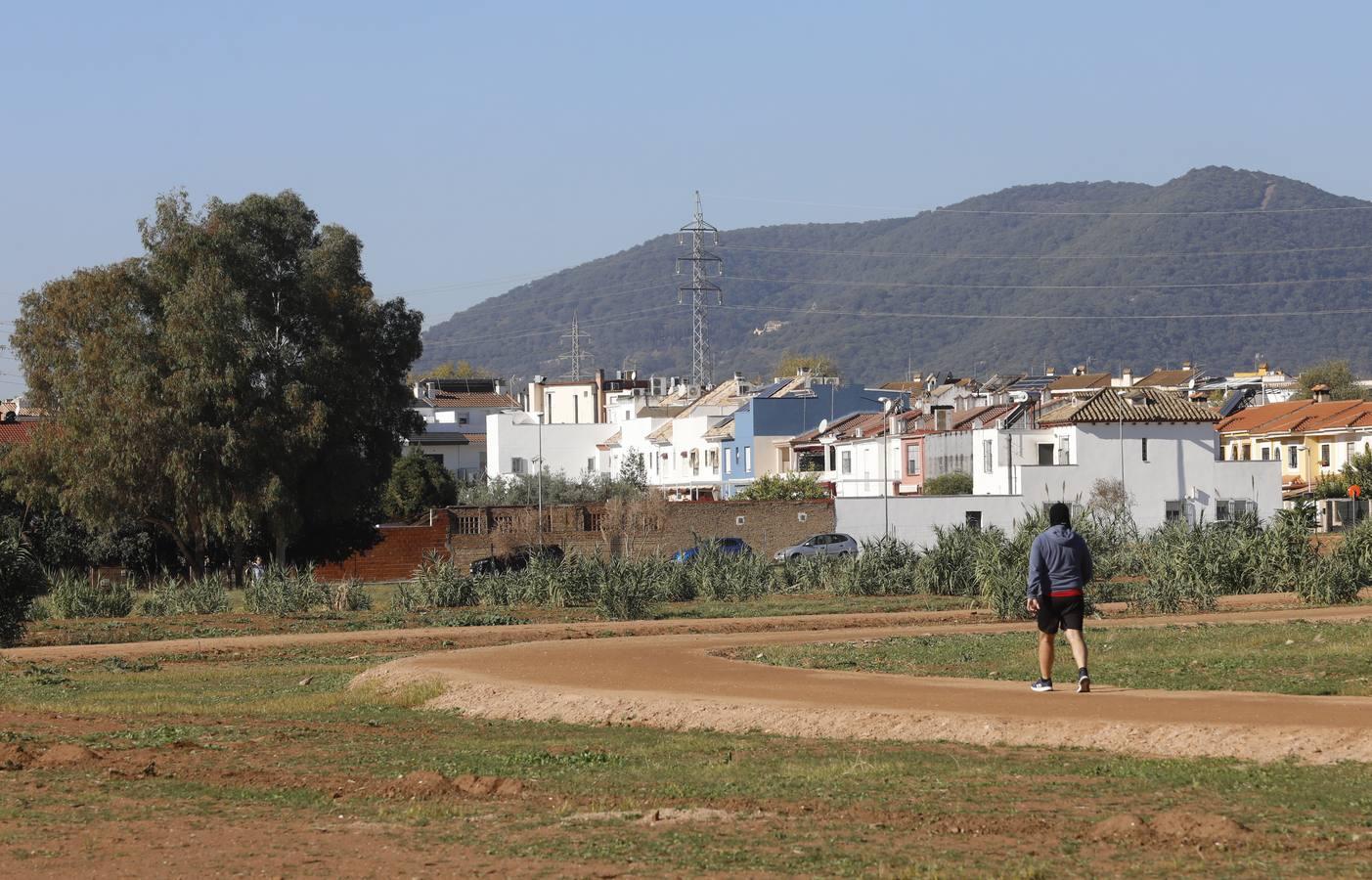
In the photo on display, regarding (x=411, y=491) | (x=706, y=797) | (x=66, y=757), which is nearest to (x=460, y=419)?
(x=411, y=491)

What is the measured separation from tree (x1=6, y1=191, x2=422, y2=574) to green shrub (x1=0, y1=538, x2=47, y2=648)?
19.4 metres

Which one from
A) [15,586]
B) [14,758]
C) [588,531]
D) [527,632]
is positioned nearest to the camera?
[14,758]

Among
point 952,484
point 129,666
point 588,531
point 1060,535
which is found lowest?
point 129,666

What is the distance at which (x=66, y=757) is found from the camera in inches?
634

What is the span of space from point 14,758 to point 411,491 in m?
78.5

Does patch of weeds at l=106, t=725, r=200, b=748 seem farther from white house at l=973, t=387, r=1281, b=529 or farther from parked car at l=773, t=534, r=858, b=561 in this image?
white house at l=973, t=387, r=1281, b=529

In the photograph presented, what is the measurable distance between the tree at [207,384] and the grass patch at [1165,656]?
3050cm

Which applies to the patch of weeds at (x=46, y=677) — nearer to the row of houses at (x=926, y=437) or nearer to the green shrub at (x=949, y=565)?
the green shrub at (x=949, y=565)

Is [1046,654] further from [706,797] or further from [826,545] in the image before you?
[826,545]

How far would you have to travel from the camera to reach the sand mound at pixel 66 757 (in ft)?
52.1

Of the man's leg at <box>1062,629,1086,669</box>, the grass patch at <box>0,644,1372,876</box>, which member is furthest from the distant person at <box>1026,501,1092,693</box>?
the grass patch at <box>0,644,1372,876</box>

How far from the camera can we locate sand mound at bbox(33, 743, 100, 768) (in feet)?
52.1

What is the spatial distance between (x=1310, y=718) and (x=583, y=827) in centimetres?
694

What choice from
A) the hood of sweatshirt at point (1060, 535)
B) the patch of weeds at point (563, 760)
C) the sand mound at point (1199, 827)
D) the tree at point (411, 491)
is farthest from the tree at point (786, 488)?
the sand mound at point (1199, 827)
